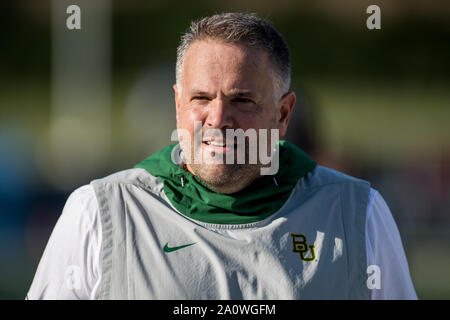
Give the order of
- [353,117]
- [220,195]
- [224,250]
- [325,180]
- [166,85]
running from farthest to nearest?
[353,117] → [166,85] → [325,180] → [220,195] → [224,250]

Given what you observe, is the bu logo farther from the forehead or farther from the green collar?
the forehead

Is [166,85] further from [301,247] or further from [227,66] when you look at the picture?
[301,247]

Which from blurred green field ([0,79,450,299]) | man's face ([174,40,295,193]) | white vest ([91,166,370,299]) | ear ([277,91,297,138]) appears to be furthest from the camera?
blurred green field ([0,79,450,299])

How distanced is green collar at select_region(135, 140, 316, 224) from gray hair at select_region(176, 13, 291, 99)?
330mm

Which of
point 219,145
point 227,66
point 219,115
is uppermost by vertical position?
point 227,66

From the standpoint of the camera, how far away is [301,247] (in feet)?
7.30

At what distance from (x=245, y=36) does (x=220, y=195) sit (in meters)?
0.60

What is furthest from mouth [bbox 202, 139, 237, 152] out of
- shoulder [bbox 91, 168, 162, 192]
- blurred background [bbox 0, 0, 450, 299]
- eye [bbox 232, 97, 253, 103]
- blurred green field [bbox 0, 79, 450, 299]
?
blurred green field [bbox 0, 79, 450, 299]

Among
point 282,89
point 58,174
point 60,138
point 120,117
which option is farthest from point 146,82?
point 282,89

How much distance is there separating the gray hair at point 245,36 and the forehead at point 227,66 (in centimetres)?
3

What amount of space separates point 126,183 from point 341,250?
829mm

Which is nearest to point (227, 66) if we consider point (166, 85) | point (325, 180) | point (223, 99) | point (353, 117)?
point (223, 99)

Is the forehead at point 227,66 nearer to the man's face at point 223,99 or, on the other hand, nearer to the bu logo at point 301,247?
the man's face at point 223,99

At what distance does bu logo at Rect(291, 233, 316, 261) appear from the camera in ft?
7.23
